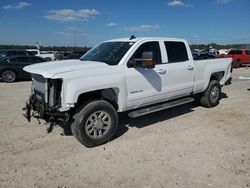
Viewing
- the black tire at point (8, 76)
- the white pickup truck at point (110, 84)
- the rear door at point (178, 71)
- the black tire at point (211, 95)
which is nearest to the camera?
the white pickup truck at point (110, 84)

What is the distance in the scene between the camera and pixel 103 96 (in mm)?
5625

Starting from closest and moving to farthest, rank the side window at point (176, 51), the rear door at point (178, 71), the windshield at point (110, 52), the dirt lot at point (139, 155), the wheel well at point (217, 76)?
the dirt lot at point (139, 155)
the windshield at point (110, 52)
the rear door at point (178, 71)
the side window at point (176, 51)
the wheel well at point (217, 76)

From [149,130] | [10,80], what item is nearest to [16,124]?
[149,130]

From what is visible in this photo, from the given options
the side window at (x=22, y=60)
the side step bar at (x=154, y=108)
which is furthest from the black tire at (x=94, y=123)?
the side window at (x=22, y=60)

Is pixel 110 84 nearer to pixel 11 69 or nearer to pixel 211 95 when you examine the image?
pixel 211 95

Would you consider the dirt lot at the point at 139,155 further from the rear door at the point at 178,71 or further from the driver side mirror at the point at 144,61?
the driver side mirror at the point at 144,61

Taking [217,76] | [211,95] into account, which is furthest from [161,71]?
[217,76]

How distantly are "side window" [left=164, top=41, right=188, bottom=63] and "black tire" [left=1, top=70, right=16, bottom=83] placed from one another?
10967 millimetres

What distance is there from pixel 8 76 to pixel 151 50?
11125mm

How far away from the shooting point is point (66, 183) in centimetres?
396

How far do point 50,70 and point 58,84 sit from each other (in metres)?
0.28

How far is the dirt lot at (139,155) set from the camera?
4043 mm

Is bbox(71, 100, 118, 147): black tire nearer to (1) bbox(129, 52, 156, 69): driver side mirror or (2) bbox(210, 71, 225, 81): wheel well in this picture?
(1) bbox(129, 52, 156, 69): driver side mirror

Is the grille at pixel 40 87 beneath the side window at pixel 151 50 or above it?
beneath
